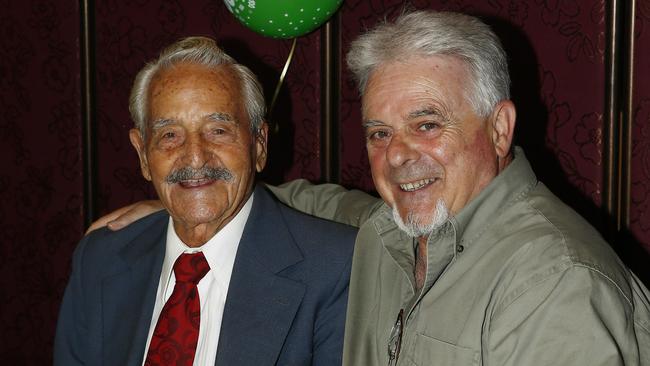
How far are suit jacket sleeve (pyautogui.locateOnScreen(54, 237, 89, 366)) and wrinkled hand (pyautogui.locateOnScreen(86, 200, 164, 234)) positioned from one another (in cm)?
15

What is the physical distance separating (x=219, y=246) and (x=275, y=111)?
4.03 ft

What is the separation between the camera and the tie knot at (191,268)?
188 centimetres

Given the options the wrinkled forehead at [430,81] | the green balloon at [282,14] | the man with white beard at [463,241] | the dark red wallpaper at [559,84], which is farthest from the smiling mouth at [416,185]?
the dark red wallpaper at [559,84]

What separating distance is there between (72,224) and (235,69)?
188 centimetres

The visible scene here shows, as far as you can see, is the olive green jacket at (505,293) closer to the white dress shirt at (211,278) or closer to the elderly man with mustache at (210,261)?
the elderly man with mustache at (210,261)

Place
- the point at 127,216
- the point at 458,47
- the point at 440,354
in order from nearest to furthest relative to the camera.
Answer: the point at 440,354
the point at 458,47
the point at 127,216

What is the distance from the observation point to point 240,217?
6.47 ft

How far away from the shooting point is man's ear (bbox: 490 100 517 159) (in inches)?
64.0

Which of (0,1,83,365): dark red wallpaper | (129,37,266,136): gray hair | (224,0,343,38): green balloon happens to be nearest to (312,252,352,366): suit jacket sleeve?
(129,37,266,136): gray hair

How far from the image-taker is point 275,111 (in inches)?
121

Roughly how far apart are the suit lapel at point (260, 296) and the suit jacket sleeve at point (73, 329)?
457 millimetres

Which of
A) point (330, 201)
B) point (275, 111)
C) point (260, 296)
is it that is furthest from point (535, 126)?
point (260, 296)

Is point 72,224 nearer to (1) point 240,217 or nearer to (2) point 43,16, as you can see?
(2) point 43,16

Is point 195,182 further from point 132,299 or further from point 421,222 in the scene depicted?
point 421,222
